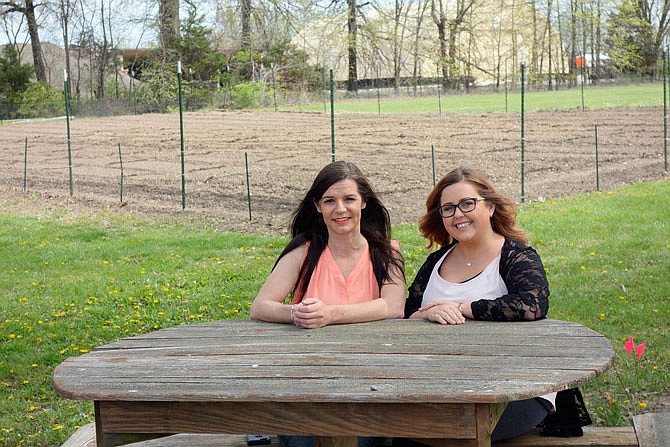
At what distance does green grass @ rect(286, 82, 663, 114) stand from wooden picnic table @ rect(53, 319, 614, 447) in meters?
27.8

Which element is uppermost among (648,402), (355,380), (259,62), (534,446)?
(259,62)

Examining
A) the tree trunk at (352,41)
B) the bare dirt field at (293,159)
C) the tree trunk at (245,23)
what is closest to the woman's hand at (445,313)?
the bare dirt field at (293,159)

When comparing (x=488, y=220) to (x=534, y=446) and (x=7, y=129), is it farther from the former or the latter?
(x=7, y=129)

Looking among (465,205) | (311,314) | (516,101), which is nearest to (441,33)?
(516,101)

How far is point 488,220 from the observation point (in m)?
3.60

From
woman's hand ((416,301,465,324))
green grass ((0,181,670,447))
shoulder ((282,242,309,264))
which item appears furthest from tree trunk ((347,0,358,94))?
woman's hand ((416,301,465,324))

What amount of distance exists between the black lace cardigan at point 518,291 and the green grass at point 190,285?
142 cm

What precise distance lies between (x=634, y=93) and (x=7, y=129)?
24.3m

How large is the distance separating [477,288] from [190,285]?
5050mm

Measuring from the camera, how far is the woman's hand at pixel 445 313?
336cm

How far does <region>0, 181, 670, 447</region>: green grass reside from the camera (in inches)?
204

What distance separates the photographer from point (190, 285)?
825cm

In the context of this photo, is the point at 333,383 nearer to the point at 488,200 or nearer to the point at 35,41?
the point at 488,200

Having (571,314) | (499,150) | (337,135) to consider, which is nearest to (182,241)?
(571,314)
